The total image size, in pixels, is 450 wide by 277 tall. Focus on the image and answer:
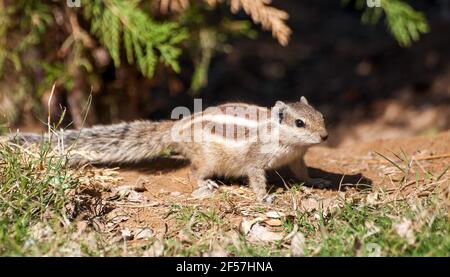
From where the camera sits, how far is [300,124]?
16.5 ft

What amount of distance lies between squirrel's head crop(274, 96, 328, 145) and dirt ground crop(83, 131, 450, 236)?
34 centimetres

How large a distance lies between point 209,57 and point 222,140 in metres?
2.34

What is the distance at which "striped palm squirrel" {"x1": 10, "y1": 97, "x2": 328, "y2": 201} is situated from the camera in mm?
5066

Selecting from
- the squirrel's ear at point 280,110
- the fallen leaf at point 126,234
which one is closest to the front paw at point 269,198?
the squirrel's ear at point 280,110

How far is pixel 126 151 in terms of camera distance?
5613 mm

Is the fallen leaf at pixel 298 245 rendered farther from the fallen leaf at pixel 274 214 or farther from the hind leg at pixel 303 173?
the hind leg at pixel 303 173

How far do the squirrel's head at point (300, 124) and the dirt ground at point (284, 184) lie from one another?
34cm

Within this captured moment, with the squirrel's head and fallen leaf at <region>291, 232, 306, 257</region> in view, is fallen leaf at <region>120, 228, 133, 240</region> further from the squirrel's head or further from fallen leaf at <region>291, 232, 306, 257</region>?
the squirrel's head

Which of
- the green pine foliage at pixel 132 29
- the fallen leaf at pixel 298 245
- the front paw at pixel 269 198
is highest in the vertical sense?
the green pine foliage at pixel 132 29

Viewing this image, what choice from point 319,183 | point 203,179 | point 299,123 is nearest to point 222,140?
point 203,179

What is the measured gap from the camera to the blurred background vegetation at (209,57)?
6293 millimetres

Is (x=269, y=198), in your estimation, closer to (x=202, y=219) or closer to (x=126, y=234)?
(x=202, y=219)

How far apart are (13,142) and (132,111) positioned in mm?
2485
